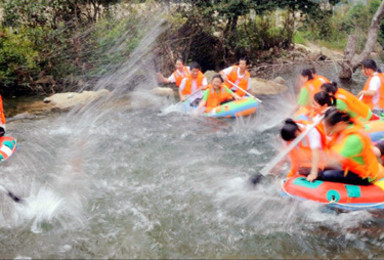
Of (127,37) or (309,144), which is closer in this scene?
(309,144)

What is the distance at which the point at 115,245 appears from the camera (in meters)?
4.83

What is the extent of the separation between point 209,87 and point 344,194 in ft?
16.3

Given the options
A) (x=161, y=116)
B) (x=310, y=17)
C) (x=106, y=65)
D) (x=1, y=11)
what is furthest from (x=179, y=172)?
(x=310, y=17)

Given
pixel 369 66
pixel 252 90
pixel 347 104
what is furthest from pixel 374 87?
pixel 252 90

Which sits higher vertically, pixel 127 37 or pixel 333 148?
pixel 127 37

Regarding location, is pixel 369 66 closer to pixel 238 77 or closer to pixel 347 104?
pixel 347 104

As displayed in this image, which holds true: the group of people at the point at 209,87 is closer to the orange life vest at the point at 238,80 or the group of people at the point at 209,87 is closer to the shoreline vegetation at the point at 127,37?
the orange life vest at the point at 238,80

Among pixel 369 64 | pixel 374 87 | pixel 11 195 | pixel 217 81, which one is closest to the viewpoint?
pixel 11 195

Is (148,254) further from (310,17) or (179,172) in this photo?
(310,17)

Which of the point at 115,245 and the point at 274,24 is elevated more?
the point at 274,24

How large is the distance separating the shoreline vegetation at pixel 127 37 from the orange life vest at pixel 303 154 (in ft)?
28.3

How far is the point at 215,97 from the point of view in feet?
30.8

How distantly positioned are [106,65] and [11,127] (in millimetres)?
4255

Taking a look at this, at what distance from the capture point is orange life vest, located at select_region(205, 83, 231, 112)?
367 inches
